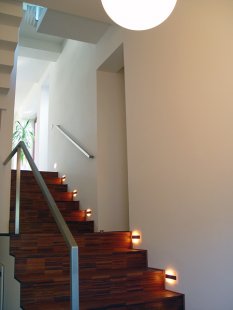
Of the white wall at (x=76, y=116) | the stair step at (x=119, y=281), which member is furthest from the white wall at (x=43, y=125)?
the stair step at (x=119, y=281)

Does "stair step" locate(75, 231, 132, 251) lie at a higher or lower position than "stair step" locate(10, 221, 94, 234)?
lower

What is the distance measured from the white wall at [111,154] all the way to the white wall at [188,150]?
0.83m

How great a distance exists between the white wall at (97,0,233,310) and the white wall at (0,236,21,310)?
1.27 m

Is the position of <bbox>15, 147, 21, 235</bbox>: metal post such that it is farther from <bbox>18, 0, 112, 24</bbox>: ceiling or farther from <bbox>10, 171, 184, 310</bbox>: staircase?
<bbox>18, 0, 112, 24</bbox>: ceiling

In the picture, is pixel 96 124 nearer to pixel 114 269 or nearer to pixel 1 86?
pixel 1 86

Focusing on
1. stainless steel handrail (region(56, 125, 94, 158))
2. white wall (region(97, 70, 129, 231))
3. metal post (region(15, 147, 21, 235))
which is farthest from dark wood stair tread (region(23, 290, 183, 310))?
stainless steel handrail (region(56, 125, 94, 158))

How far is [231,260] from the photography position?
240 cm

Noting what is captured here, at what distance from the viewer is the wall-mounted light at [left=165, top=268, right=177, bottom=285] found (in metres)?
2.88

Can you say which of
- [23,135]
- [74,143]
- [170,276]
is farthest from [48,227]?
[23,135]

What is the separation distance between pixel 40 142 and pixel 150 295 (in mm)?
5908

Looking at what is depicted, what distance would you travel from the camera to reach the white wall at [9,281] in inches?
101

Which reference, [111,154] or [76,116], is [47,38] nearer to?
[76,116]

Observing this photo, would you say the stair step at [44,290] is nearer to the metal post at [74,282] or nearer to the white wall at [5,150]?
the metal post at [74,282]

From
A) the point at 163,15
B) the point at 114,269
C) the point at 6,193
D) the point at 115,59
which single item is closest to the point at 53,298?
the point at 114,269
